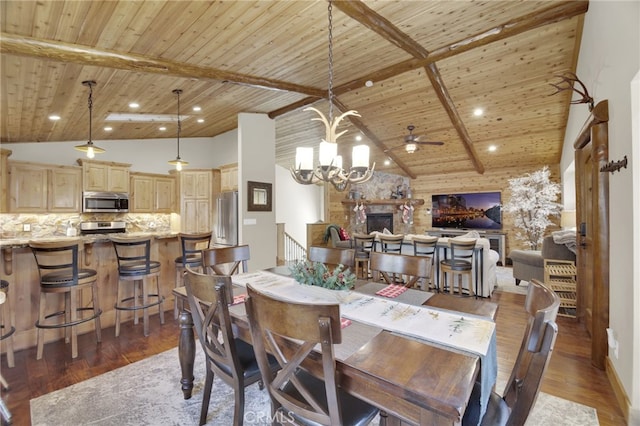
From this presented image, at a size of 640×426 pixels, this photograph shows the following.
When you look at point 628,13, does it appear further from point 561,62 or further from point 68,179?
point 68,179

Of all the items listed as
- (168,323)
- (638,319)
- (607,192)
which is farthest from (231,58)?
(638,319)

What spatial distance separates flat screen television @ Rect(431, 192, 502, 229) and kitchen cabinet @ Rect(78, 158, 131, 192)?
322 inches

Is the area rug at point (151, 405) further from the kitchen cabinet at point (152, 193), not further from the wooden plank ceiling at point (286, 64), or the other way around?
the kitchen cabinet at point (152, 193)

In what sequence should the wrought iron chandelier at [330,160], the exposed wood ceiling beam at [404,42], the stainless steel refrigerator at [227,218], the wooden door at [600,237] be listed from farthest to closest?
1. the stainless steel refrigerator at [227,218]
2. the exposed wood ceiling beam at [404,42]
3. the wooden door at [600,237]
4. the wrought iron chandelier at [330,160]

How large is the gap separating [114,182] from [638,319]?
24.1ft

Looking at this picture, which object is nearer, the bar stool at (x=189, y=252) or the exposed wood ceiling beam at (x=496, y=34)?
the exposed wood ceiling beam at (x=496, y=34)

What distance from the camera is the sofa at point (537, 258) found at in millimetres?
4164

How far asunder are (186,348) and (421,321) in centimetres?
163

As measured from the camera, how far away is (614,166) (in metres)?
2.16

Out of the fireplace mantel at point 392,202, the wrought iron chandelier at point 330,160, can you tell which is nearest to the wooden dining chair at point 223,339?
the wrought iron chandelier at point 330,160

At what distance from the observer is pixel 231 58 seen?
3482 mm

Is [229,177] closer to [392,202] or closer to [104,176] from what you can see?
[104,176]

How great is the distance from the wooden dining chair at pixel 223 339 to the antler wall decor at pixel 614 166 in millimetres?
2706

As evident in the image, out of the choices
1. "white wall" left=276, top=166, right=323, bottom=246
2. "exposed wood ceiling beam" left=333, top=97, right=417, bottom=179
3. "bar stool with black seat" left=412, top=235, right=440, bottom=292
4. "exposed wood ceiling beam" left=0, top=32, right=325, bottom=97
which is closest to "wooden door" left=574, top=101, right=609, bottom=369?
Answer: "bar stool with black seat" left=412, top=235, right=440, bottom=292
